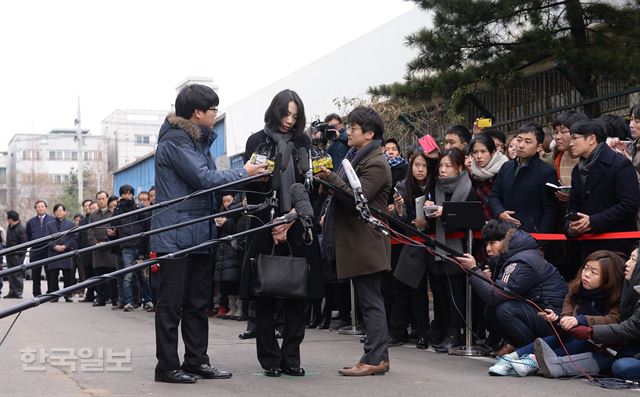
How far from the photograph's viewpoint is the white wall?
21.6 m

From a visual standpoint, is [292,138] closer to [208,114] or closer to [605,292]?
[208,114]

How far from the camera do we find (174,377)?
7.33m

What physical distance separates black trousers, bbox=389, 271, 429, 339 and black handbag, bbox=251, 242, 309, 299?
104 inches

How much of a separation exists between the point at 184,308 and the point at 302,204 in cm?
138

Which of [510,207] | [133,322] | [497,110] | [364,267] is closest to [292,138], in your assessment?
[364,267]

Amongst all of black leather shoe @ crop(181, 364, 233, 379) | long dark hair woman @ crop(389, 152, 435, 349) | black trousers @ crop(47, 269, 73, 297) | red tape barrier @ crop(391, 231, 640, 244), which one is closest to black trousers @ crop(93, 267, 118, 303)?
black trousers @ crop(47, 269, 73, 297)

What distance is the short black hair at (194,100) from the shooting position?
7.61 metres

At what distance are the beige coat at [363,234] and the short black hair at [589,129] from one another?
1928mm

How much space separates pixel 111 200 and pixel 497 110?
7.99m

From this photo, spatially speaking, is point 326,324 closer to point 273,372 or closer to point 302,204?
point 273,372

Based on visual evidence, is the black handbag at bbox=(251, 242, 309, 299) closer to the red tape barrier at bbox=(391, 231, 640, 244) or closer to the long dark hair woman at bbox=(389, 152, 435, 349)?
the red tape barrier at bbox=(391, 231, 640, 244)

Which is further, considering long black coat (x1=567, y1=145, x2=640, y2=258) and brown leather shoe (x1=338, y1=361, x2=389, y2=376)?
long black coat (x1=567, y1=145, x2=640, y2=258)

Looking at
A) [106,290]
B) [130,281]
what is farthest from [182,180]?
[106,290]

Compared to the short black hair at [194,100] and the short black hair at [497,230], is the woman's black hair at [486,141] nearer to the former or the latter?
the short black hair at [497,230]
